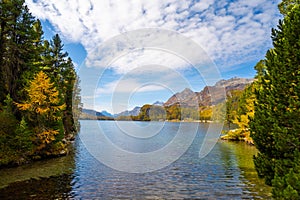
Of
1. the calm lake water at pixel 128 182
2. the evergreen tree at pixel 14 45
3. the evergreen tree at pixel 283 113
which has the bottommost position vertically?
the calm lake water at pixel 128 182

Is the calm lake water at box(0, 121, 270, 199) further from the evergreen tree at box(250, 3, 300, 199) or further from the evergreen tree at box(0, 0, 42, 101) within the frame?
the evergreen tree at box(0, 0, 42, 101)

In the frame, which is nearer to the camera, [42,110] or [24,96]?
[42,110]

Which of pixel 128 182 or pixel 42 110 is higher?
pixel 42 110

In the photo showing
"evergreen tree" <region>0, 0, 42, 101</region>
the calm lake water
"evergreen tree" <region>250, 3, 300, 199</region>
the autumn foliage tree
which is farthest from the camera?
"evergreen tree" <region>0, 0, 42, 101</region>

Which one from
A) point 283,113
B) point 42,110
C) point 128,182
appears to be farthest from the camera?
point 42,110

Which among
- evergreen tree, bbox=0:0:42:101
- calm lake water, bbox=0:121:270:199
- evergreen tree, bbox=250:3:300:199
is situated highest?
evergreen tree, bbox=0:0:42:101

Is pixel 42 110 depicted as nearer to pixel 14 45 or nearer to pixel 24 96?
pixel 24 96

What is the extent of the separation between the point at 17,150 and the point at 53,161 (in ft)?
15.1

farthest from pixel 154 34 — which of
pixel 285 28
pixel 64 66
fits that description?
pixel 64 66

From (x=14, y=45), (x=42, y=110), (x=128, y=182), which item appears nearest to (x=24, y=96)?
(x=42, y=110)

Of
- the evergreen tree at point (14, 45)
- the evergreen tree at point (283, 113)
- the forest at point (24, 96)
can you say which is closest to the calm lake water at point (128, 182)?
the forest at point (24, 96)

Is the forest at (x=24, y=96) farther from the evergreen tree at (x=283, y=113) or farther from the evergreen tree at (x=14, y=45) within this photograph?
the evergreen tree at (x=283, y=113)

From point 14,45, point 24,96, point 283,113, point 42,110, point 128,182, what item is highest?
point 14,45

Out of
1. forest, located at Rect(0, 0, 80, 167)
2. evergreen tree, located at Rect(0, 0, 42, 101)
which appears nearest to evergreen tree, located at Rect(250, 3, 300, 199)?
forest, located at Rect(0, 0, 80, 167)
